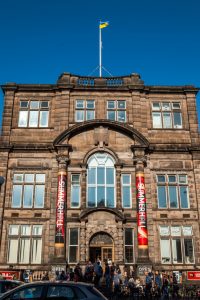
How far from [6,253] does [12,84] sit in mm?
13243

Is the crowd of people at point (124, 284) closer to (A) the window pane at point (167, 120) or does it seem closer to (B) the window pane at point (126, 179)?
(B) the window pane at point (126, 179)

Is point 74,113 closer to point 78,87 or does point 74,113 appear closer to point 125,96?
point 78,87

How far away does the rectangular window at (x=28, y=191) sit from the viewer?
24.0 metres

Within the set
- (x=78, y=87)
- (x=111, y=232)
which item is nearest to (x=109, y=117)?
(x=78, y=87)

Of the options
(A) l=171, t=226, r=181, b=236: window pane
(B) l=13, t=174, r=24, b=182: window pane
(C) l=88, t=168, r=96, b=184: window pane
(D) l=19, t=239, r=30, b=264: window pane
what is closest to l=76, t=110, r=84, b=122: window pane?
(C) l=88, t=168, r=96, b=184: window pane

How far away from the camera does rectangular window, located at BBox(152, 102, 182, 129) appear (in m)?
26.7

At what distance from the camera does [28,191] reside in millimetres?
24281

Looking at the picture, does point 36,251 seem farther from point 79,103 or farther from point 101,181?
point 79,103

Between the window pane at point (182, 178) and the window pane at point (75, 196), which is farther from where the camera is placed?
the window pane at point (182, 178)

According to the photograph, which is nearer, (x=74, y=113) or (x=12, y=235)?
(x=12, y=235)

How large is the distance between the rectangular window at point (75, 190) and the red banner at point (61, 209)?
0.85 meters

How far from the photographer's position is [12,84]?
2705 centimetres

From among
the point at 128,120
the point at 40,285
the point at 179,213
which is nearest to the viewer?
the point at 40,285

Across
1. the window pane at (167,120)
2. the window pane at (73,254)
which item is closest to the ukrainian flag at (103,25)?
the window pane at (167,120)
